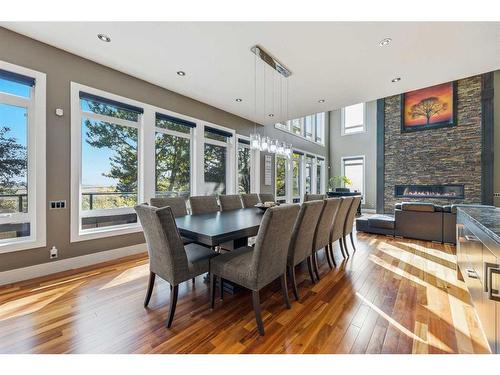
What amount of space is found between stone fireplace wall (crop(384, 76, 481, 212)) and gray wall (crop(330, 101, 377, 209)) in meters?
1.77

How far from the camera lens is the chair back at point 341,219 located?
3.07 m

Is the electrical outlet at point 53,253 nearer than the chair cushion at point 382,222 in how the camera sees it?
Yes

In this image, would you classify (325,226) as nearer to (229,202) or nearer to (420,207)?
(229,202)

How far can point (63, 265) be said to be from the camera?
2793 millimetres

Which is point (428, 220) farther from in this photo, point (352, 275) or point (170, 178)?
point (170, 178)

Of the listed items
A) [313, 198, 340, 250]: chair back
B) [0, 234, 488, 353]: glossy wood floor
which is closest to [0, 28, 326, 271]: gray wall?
[0, 234, 488, 353]: glossy wood floor

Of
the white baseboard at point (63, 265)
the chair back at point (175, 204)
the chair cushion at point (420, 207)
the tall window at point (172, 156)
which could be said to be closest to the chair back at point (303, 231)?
the chair back at point (175, 204)

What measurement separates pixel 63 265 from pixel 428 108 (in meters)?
9.45

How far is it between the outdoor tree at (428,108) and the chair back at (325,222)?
251 inches

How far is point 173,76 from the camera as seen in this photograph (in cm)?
342

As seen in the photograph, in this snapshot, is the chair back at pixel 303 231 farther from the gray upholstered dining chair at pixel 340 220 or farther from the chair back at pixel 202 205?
the chair back at pixel 202 205

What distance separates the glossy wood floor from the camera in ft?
5.00
